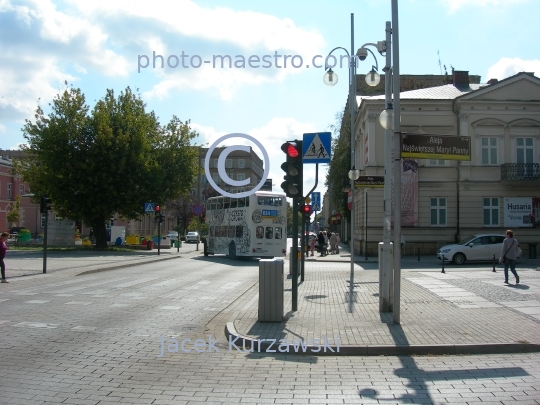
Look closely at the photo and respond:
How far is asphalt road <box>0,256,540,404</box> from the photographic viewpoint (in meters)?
6.32

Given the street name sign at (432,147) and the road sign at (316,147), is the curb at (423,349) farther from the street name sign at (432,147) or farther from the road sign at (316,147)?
the road sign at (316,147)

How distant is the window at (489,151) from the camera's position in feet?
118

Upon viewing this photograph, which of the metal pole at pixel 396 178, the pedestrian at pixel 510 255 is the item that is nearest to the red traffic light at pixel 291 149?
the metal pole at pixel 396 178

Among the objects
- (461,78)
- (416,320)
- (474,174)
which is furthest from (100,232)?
(416,320)

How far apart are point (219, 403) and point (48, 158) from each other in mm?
38380

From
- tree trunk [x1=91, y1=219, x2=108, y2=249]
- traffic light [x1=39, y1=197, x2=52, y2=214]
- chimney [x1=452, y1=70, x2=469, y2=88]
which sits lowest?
tree trunk [x1=91, y1=219, x2=108, y2=249]

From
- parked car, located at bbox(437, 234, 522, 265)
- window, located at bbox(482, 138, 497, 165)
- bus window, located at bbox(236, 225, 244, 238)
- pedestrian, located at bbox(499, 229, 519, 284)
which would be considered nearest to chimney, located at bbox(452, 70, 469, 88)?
window, located at bbox(482, 138, 497, 165)

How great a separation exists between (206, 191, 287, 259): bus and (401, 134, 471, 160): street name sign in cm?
2178

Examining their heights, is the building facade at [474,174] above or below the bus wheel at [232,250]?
above

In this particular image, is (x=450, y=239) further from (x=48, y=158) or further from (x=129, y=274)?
(x=48, y=158)

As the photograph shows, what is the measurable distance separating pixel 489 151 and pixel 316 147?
26703 mm

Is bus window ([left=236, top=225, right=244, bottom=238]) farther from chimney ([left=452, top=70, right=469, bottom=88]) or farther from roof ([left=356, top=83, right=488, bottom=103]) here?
chimney ([left=452, top=70, right=469, bottom=88])

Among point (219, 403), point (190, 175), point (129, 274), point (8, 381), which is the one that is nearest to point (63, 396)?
point (8, 381)

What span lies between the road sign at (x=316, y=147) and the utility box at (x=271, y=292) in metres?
2.86
